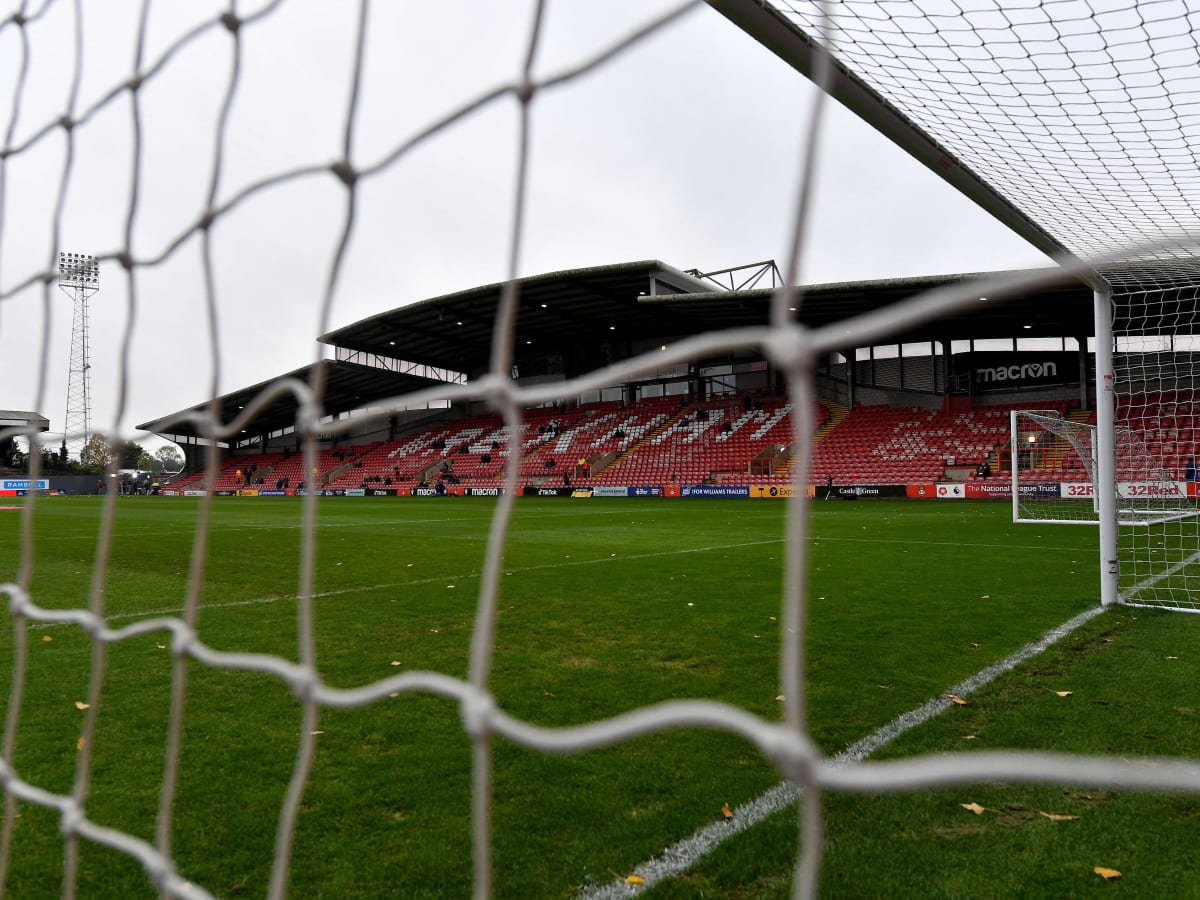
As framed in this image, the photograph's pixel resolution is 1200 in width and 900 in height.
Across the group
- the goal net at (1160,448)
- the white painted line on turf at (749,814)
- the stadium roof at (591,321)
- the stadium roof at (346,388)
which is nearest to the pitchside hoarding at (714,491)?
the stadium roof at (591,321)

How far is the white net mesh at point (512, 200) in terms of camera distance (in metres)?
0.90

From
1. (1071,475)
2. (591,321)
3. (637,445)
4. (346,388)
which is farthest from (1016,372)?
(346,388)

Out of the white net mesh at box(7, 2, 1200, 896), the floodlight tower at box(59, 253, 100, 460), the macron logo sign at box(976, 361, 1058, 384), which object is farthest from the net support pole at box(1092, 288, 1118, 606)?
the macron logo sign at box(976, 361, 1058, 384)

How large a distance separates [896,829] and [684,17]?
6.77ft

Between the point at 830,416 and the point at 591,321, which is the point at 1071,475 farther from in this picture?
the point at 591,321

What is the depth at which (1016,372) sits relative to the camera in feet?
91.1

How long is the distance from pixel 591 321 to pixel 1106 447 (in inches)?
1066

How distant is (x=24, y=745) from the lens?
2719mm

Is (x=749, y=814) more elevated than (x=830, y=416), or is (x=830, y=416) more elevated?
(x=830, y=416)

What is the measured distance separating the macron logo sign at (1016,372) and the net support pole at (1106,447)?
2552 centimetres

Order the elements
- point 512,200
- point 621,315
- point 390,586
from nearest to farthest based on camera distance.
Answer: point 512,200 < point 390,586 < point 621,315

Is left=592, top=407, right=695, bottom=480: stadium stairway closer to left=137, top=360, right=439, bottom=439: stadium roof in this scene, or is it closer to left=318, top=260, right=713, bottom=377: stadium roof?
left=318, top=260, right=713, bottom=377: stadium roof

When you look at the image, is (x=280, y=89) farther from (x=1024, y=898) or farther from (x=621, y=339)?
(x=621, y=339)

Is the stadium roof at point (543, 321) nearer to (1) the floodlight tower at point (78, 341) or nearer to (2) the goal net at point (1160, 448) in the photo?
(1) the floodlight tower at point (78, 341)
